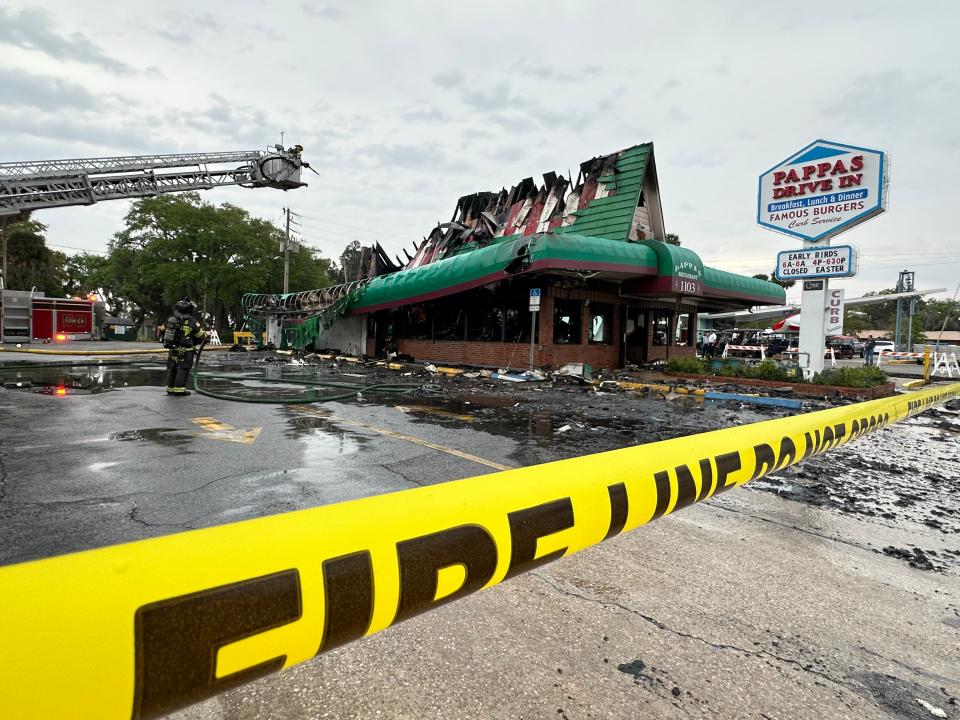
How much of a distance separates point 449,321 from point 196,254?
31.5 meters

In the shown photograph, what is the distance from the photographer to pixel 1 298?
2573 centimetres

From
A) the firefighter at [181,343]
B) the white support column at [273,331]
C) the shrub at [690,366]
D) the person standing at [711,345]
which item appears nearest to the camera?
Answer: the firefighter at [181,343]

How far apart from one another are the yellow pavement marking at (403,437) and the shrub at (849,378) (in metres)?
12.0

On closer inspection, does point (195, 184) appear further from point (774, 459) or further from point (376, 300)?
point (774, 459)

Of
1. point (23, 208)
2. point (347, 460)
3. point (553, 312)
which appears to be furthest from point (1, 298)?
point (347, 460)

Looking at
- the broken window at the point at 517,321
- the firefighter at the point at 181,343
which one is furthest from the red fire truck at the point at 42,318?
the broken window at the point at 517,321

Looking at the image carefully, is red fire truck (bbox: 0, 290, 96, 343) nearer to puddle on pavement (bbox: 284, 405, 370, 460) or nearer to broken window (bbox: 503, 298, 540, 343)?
broken window (bbox: 503, 298, 540, 343)

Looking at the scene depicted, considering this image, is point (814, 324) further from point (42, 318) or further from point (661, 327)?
point (42, 318)

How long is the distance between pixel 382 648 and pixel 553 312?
52.2 ft

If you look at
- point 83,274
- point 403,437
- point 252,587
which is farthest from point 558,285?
point 83,274

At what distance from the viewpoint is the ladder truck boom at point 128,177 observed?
1730cm

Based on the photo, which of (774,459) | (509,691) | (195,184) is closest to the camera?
(509,691)

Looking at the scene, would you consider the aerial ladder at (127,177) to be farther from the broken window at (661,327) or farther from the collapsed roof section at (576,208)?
the broken window at (661,327)

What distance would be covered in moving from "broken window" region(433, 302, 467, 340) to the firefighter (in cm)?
1093
